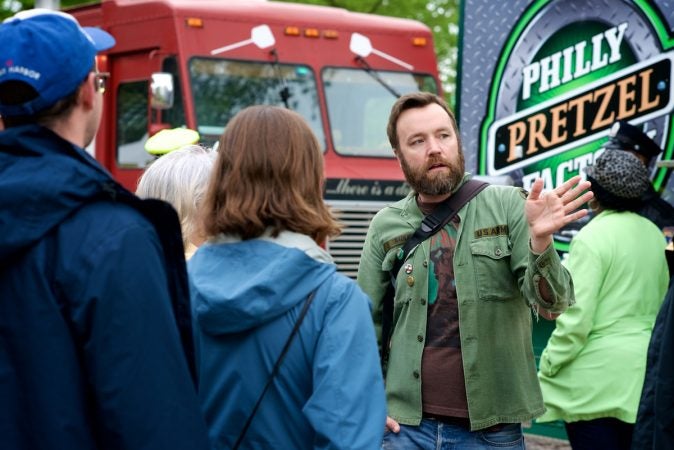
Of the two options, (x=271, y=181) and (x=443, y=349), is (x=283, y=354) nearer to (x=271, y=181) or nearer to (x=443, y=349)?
(x=271, y=181)

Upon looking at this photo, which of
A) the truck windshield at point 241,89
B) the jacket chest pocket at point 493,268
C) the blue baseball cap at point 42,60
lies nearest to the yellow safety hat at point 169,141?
the jacket chest pocket at point 493,268

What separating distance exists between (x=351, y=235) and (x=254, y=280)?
8104 millimetres

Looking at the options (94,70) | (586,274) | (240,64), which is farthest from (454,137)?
(240,64)

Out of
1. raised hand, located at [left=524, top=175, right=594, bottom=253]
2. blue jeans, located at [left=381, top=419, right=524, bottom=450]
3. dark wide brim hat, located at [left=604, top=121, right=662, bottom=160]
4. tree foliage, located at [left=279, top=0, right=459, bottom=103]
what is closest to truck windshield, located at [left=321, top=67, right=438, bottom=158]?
dark wide brim hat, located at [left=604, top=121, right=662, bottom=160]

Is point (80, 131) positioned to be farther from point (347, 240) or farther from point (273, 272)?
point (347, 240)

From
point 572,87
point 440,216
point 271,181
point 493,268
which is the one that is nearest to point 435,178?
point 440,216

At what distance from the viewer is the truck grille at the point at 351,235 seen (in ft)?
34.9

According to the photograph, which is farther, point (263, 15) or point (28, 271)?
point (263, 15)

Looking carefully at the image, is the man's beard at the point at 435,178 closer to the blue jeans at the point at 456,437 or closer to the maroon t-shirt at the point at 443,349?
the maroon t-shirt at the point at 443,349

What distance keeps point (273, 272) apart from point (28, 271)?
708mm

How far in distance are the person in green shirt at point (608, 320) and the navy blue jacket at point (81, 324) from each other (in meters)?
3.01

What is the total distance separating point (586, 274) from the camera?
4863mm

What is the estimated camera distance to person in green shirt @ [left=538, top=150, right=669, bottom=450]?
4.84 metres

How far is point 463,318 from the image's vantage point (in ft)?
12.3
